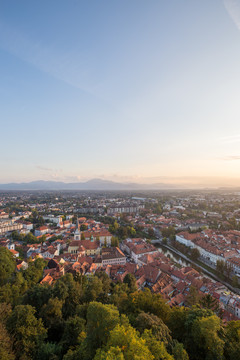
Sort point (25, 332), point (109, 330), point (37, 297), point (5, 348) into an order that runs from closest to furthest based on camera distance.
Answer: point (109, 330)
point (5, 348)
point (25, 332)
point (37, 297)

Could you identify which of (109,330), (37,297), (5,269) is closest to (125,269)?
(37,297)

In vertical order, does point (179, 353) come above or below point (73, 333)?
above

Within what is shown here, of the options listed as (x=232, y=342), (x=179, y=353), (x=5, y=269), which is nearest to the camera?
(x=179, y=353)

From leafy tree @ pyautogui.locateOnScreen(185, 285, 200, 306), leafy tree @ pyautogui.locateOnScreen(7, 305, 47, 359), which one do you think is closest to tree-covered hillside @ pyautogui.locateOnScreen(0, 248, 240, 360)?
leafy tree @ pyautogui.locateOnScreen(7, 305, 47, 359)

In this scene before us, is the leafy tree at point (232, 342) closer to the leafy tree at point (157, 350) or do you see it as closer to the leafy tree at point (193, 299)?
the leafy tree at point (157, 350)

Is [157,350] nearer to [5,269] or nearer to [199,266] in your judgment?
[5,269]

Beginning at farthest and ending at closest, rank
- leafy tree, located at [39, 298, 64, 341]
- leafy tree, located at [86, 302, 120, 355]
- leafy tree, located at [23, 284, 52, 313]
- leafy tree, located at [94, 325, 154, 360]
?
leafy tree, located at [23, 284, 52, 313], leafy tree, located at [39, 298, 64, 341], leafy tree, located at [86, 302, 120, 355], leafy tree, located at [94, 325, 154, 360]

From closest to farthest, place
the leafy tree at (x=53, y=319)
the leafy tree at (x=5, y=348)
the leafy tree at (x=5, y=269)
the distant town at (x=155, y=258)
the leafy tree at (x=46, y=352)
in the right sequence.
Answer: the leafy tree at (x=5, y=348), the leafy tree at (x=46, y=352), the leafy tree at (x=53, y=319), the leafy tree at (x=5, y=269), the distant town at (x=155, y=258)

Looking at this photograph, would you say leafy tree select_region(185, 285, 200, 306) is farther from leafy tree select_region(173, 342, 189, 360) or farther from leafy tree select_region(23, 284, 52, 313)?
leafy tree select_region(23, 284, 52, 313)

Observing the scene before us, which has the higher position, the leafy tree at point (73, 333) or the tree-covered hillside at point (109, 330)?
the tree-covered hillside at point (109, 330)

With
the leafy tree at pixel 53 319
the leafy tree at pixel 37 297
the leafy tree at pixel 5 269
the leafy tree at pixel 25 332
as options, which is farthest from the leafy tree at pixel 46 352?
the leafy tree at pixel 5 269

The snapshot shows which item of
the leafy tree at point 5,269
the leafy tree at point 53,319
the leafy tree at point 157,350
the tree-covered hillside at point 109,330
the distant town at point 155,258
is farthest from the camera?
the distant town at point 155,258

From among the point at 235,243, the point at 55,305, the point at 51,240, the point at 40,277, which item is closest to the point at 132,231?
the point at 51,240

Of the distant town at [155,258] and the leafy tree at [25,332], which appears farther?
the distant town at [155,258]
